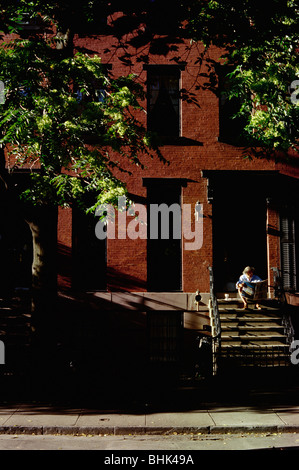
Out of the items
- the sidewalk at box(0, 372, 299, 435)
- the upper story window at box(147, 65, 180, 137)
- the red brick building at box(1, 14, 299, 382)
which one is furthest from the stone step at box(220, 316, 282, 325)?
the upper story window at box(147, 65, 180, 137)

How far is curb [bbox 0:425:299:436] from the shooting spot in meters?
7.79

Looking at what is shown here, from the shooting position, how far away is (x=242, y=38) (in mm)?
7359

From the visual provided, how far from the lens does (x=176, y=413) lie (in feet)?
28.6

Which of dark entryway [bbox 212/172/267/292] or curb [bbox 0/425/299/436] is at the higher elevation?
dark entryway [bbox 212/172/267/292]

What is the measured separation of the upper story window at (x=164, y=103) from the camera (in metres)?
15.0

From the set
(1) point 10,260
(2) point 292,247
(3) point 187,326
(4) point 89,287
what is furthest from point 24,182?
(2) point 292,247

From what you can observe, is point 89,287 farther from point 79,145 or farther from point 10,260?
point 79,145

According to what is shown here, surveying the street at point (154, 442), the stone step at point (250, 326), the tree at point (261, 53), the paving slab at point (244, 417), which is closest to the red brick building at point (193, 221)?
the stone step at point (250, 326)

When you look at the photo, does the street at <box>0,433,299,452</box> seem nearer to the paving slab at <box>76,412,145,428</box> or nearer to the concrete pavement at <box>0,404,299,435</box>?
the concrete pavement at <box>0,404,299,435</box>

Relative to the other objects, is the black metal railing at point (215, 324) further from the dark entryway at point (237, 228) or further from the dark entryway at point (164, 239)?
the dark entryway at point (164, 239)

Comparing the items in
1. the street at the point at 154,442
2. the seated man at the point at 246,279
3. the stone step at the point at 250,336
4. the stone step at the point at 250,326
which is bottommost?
the street at the point at 154,442

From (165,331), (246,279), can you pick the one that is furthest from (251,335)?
(165,331)

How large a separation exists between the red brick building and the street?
21.3 feet

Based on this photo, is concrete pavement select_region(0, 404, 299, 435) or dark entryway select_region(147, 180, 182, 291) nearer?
concrete pavement select_region(0, 404, 299, 435)
